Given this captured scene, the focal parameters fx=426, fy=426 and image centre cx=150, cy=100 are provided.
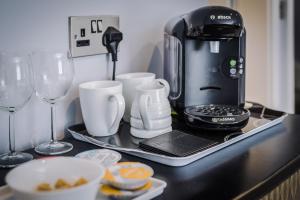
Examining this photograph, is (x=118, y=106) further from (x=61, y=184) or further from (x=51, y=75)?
(x=61, y=184)

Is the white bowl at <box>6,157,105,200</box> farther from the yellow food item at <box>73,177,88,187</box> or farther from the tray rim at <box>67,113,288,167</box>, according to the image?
the tray rim at <box>67,113,288,167</box>

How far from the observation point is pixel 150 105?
3.25 feet

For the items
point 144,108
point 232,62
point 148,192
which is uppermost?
point 232,62

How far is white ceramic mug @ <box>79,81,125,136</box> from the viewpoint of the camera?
986 millimetres

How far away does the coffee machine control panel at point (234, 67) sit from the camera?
116 cm

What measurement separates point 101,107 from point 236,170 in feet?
1.14

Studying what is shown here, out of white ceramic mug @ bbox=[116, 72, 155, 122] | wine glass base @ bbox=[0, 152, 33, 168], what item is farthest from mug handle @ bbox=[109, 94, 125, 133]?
wine glass base @ bbox=[0, 152, 33, 168]

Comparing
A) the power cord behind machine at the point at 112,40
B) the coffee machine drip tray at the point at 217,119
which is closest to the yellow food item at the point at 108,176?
the coffee machine drip tray at the point at 217,119

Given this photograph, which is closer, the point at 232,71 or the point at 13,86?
the point at 13,86

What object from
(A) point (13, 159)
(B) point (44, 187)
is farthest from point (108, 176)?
(A) point (13, 159)

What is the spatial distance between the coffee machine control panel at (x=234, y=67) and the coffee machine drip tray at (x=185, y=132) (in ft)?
0.43

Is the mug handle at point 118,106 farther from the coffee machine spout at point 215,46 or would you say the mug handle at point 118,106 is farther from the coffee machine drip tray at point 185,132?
the coffee machine spout at point 215,46

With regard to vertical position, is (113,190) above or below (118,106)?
below

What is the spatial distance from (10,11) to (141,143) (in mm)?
400
